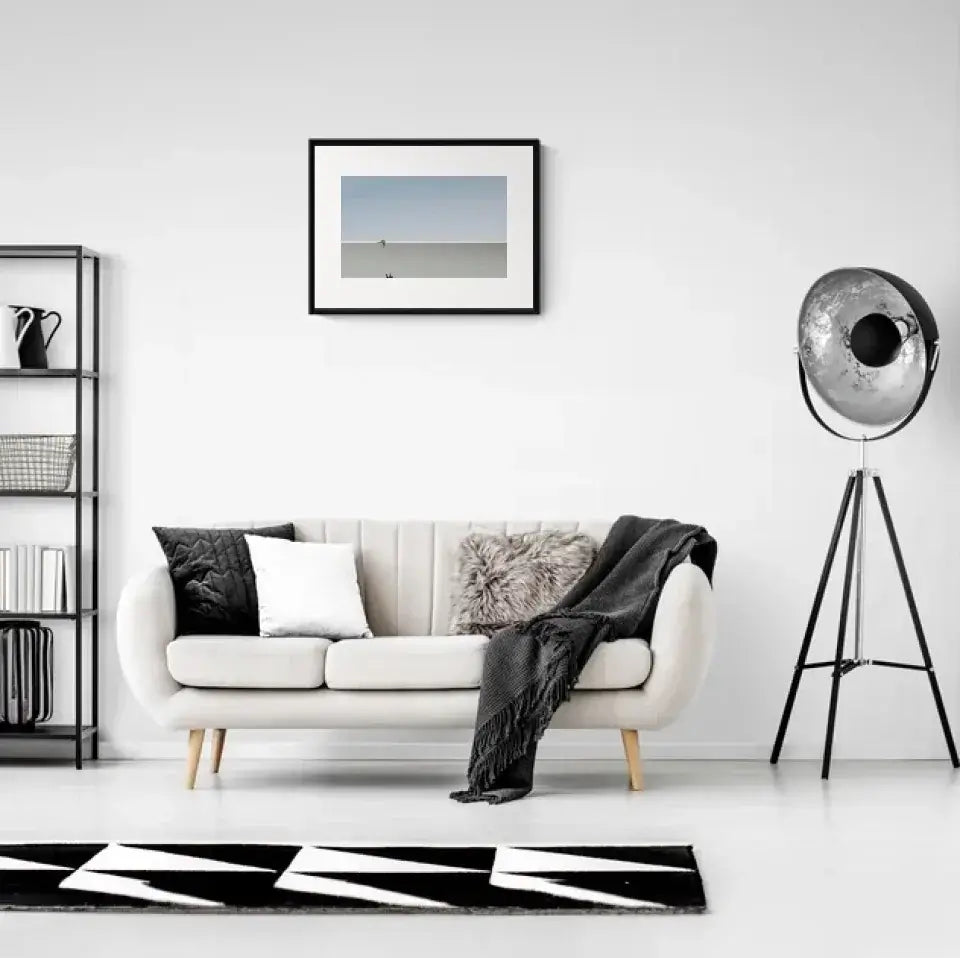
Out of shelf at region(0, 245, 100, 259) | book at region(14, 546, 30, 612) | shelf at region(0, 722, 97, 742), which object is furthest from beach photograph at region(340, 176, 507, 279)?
shelf at region(0, 722, 97, 742)

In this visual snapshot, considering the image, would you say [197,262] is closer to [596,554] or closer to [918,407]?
[596,554]

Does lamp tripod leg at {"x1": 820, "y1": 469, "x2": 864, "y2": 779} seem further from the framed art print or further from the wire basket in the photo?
the wire basket

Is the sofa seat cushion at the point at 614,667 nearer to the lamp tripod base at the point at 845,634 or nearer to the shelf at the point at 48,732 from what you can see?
the lamp tripod base at the point at 845,634

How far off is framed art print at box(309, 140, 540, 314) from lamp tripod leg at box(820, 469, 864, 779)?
1.32m

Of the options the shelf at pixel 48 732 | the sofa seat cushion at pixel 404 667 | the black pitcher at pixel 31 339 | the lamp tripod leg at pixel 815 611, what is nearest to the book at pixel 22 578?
the shelf at pixel 48 732

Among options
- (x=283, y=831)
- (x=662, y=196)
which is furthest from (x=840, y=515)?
(x=283, y=831)

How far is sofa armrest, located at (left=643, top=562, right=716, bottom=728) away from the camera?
4.31 m

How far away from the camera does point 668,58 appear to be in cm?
517

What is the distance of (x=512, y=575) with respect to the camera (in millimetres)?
4746

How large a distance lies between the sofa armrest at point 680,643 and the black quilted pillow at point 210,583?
131 cm

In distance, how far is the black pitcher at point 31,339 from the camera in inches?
197

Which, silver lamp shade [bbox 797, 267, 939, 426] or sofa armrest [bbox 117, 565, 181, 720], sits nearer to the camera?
sofa armrest [bbox 117, 565, 181, 720]

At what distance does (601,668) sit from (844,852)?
40.6 inches

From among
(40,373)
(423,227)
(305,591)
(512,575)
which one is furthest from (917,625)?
(40,373)
